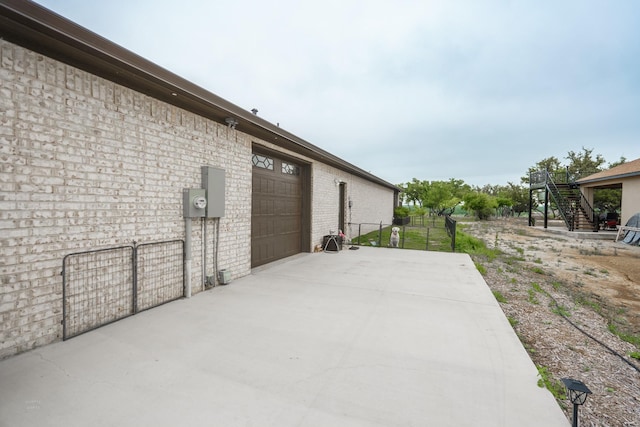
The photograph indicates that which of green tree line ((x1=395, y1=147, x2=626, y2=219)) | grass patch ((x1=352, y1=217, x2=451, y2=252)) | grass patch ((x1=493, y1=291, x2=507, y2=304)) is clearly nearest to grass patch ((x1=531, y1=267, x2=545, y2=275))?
grass patch ((x1=352, y1=217, x2=451, y2=252))

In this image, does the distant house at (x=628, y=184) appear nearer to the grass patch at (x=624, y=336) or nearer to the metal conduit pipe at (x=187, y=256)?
the grass patch at (x=624, y=336)

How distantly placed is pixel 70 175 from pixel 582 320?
731cm

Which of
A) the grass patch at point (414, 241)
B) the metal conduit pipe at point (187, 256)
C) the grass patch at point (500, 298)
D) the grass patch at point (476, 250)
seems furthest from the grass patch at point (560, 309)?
the metal conduit pipe at point (187, 256)

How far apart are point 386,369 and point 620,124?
108 ft

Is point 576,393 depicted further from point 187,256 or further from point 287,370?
point 187,256

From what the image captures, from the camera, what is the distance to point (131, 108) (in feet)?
11.5

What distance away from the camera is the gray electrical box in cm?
452

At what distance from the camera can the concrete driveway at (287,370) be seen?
Result: 1777mm

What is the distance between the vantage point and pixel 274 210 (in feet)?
23.5

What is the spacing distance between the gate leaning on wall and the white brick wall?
0.34ft

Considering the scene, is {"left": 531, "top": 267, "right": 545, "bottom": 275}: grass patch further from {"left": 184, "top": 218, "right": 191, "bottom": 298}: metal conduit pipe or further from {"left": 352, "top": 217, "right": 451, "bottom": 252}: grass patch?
{"left": 184, "top": 218, "right": 191, "bottom": 298}: metal conduit pipe

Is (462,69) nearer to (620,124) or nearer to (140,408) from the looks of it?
(140,408)

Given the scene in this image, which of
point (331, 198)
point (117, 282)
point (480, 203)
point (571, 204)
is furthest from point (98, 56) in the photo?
point (480, 203)

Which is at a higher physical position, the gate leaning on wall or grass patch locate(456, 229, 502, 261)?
the gate leaning on wall
